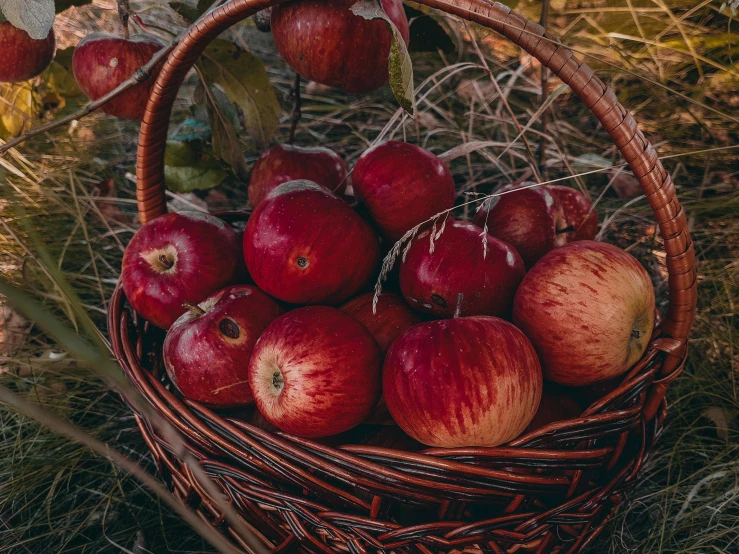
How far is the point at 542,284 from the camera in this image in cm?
92

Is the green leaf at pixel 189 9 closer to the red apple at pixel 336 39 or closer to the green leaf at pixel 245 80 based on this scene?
the green leaf at pixel 245 80

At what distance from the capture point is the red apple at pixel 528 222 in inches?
44.3

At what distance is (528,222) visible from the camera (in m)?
1.12

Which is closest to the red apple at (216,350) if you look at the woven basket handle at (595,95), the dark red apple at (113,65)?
the woven basket handle at (595,95)

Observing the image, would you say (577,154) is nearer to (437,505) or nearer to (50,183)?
(437,505)

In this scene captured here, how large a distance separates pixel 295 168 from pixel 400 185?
33cm

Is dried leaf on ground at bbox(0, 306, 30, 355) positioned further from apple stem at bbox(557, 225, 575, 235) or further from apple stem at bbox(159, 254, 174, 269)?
apple stem at bbox(557, 225, 575, 235)

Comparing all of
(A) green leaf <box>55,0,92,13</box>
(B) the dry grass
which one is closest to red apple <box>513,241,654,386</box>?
(B) the dry grass

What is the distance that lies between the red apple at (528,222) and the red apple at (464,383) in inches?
13.5

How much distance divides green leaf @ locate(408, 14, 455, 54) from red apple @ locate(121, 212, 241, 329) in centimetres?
58

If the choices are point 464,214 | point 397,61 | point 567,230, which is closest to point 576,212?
point 567,230

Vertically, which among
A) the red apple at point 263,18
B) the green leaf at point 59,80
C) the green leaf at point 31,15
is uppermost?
the green leaf at point 31,15

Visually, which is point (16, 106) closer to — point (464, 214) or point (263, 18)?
point (263, 18)

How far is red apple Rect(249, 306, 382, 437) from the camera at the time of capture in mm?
832
